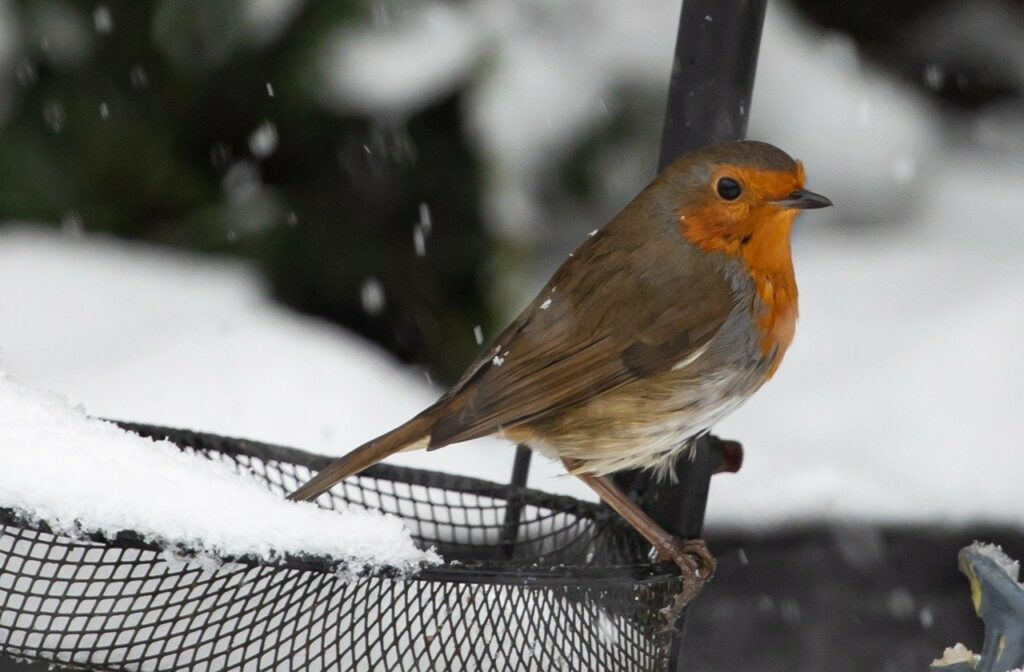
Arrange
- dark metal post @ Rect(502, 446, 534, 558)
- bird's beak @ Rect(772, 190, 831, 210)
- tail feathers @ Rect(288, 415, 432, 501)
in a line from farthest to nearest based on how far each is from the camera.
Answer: dark metal post @ Rect(502, 446, 534, 558), bird's beak @ Rect(772, 190, 831, 210), tail feathers @ Rect(288, 415, 432, 501)

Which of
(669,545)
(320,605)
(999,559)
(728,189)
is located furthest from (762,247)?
(320,605)

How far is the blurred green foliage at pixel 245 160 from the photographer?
145 inches

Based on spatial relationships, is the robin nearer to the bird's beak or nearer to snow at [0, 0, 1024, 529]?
the bird's beak

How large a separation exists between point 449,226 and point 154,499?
2533 millimetres

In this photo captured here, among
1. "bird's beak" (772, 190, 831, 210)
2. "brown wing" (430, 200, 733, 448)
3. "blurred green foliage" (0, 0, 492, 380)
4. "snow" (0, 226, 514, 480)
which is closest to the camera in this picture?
"bird's beak" (772, 190, 831, 210)

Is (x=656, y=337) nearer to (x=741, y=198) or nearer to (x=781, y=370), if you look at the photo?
(x=741, y=198)

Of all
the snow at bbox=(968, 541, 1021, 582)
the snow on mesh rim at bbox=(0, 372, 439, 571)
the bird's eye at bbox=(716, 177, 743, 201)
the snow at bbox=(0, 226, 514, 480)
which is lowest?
the snow on mesh rim at bbox=(0, 372, 439, 571)

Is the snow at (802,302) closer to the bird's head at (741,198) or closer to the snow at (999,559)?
the bird's head at (741,198)

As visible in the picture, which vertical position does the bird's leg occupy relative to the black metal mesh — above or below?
above

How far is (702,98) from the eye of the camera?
208 centimetres

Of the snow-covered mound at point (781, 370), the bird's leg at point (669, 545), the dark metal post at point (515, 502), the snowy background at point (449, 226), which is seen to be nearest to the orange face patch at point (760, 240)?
the bird's leg at point (669, 545)

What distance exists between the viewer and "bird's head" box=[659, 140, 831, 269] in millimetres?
2129

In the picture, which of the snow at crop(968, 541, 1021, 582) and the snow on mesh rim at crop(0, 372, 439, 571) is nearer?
the snow on mesh rim at crop(0, 372, 439, 571)

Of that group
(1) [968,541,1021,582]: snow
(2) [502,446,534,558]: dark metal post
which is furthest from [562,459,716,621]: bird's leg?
(1) [968,541,1021,582]: snow
